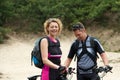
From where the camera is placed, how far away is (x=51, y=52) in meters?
4.43

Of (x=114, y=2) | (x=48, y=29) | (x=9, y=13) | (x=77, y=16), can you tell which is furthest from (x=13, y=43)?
(x=48, y=29)

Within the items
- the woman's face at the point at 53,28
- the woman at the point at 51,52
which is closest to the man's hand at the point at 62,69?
the woman at the point at 51,52

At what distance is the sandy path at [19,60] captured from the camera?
561 inches

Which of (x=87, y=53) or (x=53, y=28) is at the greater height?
(x=53, y=28)

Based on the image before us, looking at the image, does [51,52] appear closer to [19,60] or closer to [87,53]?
[87,53]

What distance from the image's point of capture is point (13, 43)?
23.3m

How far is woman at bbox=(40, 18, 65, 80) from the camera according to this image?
4.35 m

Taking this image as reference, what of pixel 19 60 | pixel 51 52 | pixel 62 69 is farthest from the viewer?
pixel 19 60

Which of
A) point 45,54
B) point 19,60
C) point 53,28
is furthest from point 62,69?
point 19,60

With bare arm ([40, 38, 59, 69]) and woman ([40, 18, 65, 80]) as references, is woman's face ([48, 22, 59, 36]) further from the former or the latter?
bare arm ([40, 38, 59, 69])

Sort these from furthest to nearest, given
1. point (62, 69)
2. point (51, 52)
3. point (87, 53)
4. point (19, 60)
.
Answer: point (19, 60)
point (87, 53)
point (51, 52)
point (62, 69)

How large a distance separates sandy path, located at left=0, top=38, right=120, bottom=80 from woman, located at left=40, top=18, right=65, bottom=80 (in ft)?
25.4

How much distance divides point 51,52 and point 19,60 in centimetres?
1538

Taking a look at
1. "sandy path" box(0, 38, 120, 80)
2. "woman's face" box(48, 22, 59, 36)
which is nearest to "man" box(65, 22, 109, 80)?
"woman's face" box(48, 22, 59, 36)
